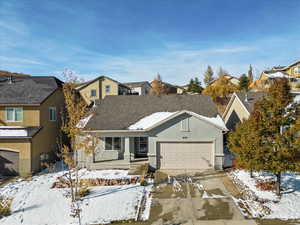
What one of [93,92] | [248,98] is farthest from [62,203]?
[93,92]

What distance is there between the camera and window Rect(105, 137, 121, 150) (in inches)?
643

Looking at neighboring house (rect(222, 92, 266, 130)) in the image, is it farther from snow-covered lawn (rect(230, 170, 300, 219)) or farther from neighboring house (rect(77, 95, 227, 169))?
snow-covered lawn (rect(230, 170, 300, 219))

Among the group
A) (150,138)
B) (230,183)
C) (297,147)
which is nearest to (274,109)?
(297,147)

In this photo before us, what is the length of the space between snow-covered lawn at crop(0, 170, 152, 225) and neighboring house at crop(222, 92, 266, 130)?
14.3m

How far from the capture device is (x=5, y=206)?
1022 cm

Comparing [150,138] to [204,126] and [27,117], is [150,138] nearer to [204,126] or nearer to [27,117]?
[204,126]

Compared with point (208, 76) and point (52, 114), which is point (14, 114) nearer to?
point (52, 114)

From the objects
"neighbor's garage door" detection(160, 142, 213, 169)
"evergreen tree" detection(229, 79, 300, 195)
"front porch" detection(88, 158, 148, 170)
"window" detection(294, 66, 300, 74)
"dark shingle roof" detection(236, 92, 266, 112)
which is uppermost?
"window" detection(294, 66, 300, 74)

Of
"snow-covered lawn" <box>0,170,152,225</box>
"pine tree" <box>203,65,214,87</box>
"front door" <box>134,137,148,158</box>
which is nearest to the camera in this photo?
"snow-covered lawn" <box>0,170,152,225</box>

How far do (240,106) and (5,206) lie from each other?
73.7 feet

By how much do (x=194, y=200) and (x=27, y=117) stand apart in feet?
48.7

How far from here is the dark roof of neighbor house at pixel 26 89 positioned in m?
16.1

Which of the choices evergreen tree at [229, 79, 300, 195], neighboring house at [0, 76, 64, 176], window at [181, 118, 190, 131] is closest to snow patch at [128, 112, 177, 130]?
window at [181, 118, 190, 131]

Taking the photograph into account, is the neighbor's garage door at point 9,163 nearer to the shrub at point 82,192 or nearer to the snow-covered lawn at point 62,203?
the snow-covered lawn at point 62,203
